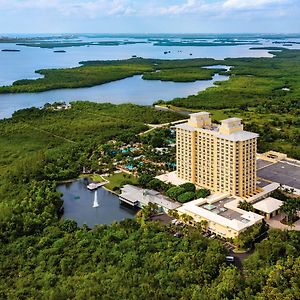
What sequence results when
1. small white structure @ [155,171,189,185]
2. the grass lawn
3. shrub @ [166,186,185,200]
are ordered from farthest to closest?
the grass lawn
small white structure @ [155,171,189,185]
shrub @ [166,186,185,200]

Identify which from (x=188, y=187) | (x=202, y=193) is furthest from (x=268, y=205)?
(x=188, y=187)

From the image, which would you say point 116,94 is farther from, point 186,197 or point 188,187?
point 186,197

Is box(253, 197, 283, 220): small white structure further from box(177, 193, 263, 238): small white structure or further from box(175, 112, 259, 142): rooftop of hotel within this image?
box(175, 112, 259, 142): rooftop of hotel

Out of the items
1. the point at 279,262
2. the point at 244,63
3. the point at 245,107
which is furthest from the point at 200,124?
the point at 244,63

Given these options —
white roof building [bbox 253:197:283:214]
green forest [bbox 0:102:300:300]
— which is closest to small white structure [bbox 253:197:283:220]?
white roof building [bbox 253:197:283:214]

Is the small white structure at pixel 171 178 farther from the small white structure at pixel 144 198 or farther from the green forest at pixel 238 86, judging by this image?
the green forest at pixel 238 86

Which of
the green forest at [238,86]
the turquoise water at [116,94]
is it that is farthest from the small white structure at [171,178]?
the turquoise water at [116,94]

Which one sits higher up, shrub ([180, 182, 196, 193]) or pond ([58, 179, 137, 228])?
shrub ([180, 182, 196, 193])
